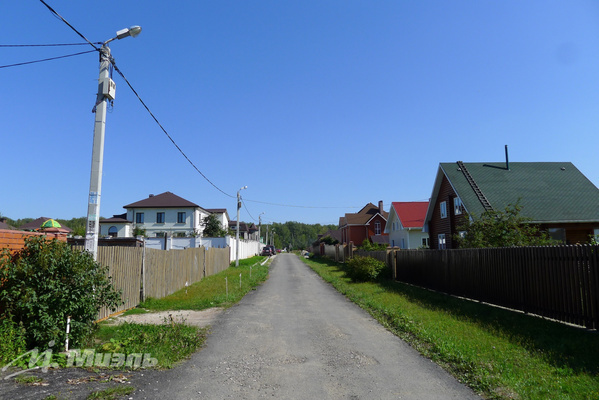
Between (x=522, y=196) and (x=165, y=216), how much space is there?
4519 centimetres

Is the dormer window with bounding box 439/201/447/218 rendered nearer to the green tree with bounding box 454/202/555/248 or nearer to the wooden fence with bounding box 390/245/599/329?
the green tree with bounding box 454/202/555/248

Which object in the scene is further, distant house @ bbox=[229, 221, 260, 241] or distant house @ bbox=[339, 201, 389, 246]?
distant house @ bbox=[229, 221, 260, 241]

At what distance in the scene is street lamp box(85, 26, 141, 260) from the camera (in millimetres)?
8969

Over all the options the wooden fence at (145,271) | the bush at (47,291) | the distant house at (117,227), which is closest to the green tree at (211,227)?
the distant house at (117,227)

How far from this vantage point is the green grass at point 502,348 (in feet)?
18.1

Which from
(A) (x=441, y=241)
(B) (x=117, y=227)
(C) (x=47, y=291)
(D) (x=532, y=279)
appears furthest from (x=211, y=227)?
(C) (x=47, y=291)

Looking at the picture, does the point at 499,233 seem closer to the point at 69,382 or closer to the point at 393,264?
the point at 393,264

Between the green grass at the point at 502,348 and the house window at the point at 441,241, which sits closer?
the green grass at the point at 502,348

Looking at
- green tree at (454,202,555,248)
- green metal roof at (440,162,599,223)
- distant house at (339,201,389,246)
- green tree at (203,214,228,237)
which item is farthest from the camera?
distant house at (339,201,389,246)

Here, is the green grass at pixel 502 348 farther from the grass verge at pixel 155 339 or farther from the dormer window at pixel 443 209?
the dormer window at pixel 443 209

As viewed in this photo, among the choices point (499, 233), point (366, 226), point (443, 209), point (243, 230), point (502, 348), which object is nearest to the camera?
point (502, 348)

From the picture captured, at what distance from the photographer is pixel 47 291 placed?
269 inches

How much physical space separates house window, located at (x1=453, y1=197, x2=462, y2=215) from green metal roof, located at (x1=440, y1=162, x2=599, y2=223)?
42.5 inches

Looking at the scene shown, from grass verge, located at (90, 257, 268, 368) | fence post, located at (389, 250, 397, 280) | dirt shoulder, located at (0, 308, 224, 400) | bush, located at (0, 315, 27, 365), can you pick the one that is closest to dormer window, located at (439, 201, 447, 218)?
fence post, located at (389, 250, 397, 280)
